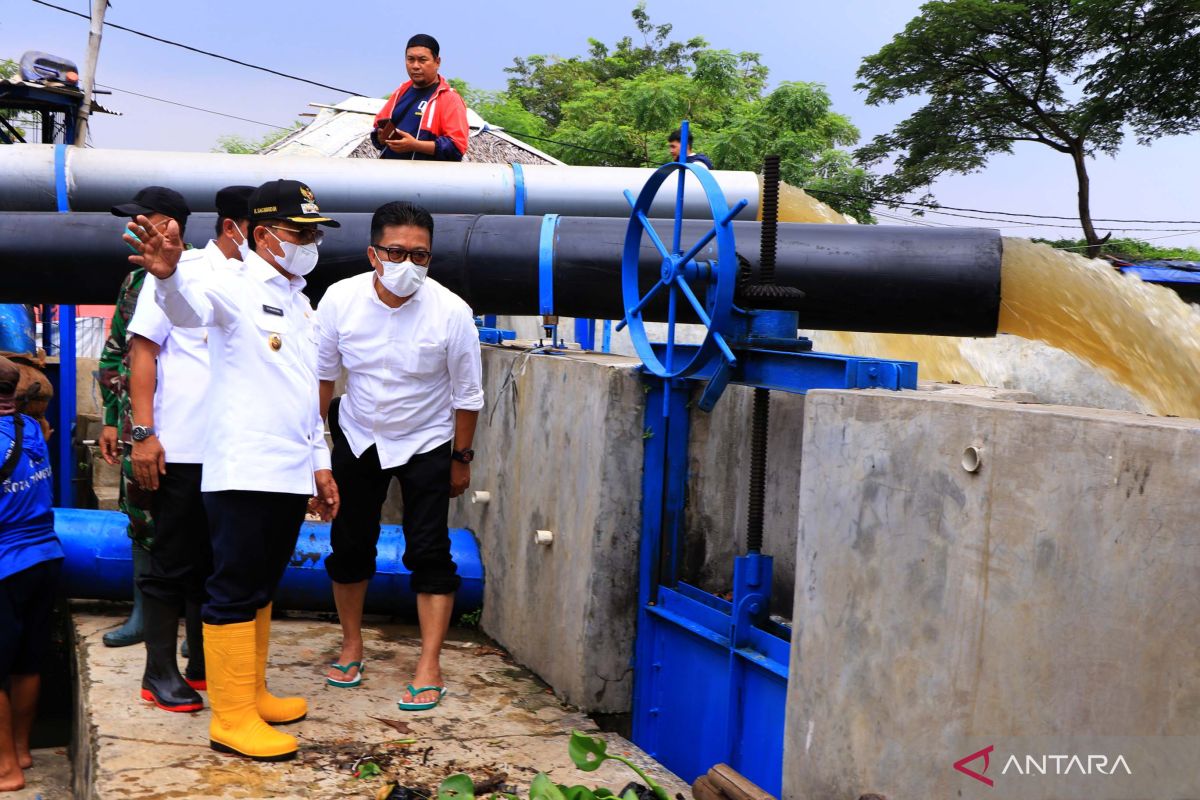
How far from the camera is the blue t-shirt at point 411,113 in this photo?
7172mm

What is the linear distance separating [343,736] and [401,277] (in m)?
1.60

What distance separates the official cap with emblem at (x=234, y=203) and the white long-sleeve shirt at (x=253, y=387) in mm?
378

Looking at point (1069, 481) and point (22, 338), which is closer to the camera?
point (1069, 481)

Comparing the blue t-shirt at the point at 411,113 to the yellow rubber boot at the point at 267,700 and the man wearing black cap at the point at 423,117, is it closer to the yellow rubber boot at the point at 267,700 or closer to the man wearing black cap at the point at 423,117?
the man wearing black cap at the point at 423,117

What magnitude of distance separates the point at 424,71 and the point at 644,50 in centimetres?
3278

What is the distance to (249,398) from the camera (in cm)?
361

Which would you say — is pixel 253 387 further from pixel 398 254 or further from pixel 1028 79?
pixel 1028 79

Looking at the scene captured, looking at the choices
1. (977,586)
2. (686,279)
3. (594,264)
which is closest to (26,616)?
(594,264)

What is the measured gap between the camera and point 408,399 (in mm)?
4258

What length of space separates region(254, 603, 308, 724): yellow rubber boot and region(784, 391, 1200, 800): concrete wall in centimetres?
176

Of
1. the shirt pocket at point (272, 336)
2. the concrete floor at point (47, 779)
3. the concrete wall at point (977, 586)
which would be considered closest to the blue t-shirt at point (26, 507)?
the concrete floor at point (47, 779)

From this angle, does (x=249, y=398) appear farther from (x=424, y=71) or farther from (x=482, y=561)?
(x=424, y=71)

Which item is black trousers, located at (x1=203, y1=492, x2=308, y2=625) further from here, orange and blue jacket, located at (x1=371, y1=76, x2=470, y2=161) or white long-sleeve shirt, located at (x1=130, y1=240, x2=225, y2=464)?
orange and blue jacket, located at (x1=371, y1=76, x2=470, y2=161)

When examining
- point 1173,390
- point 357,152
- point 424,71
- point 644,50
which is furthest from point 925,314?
point 644,50
